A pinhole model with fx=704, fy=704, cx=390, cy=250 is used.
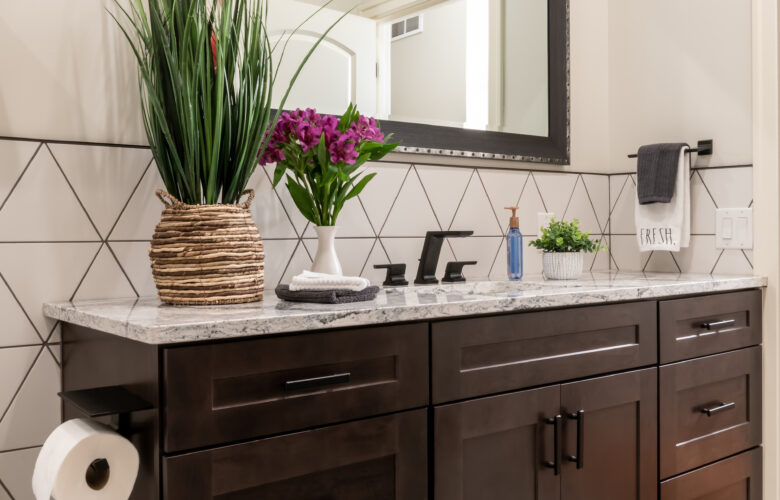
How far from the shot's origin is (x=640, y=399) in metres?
1.67

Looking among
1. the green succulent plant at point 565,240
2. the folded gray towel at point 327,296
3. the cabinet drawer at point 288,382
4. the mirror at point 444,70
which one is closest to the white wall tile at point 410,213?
the mirror at point 444,70

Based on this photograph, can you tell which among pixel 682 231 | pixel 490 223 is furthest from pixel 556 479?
pixel 682 231

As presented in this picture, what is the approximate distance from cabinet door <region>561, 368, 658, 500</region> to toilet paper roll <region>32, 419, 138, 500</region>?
0.89 metres

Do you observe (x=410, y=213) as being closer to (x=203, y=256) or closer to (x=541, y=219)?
(x=541, y=219)

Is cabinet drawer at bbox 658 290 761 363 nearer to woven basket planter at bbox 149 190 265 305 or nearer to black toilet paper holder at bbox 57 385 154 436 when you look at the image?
woven basket planter at bbox 149 190 265 305

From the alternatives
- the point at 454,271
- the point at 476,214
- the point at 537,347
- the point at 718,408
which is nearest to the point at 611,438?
the point at 537,347

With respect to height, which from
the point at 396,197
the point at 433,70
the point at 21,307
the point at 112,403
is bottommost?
the point at 112,403

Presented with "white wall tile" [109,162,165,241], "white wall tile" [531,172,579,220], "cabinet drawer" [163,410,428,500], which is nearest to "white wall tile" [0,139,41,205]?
"white wall tile" [109,162,165,241]

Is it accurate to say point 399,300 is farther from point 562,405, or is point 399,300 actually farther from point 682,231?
point 682,231

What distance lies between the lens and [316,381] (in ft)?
3.75

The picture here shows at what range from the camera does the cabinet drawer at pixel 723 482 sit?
5.83 ft

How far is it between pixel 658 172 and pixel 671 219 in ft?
0.51

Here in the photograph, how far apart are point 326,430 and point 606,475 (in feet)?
2.52

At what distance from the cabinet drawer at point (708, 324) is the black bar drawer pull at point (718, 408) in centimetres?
15
